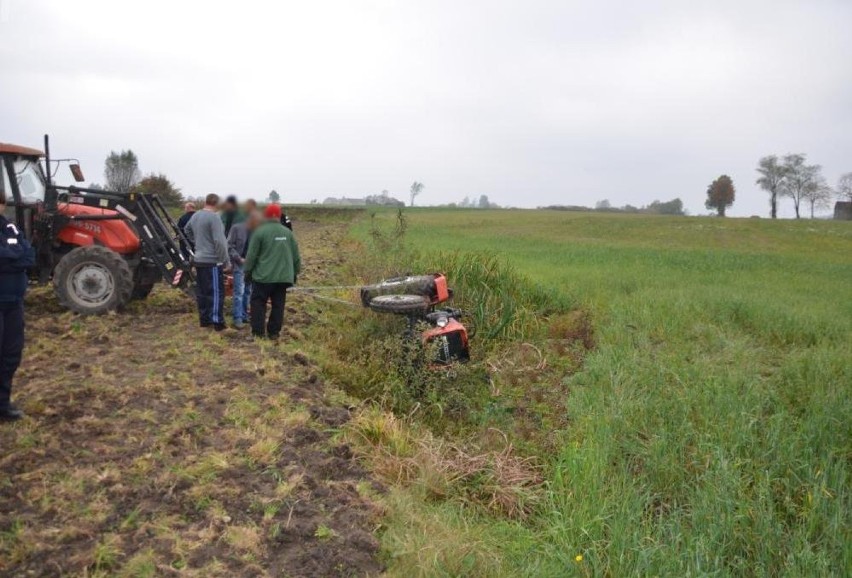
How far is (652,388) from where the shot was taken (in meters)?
6.46

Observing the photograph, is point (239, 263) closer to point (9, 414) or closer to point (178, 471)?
point (9, 414)

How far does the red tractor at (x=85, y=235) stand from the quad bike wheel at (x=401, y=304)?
9.57 ft

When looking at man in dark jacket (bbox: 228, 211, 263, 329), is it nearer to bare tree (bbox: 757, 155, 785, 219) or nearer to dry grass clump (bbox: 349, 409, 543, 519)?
dry grass clump (bbox: 349, 409, 543, 519)

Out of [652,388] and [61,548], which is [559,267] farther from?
[61,548]

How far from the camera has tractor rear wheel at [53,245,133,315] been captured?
7949 mm

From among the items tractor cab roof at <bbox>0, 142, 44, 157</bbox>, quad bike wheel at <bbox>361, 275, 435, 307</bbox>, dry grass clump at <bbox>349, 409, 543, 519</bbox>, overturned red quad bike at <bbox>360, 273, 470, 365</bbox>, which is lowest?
dry grass clump at <bbox>349, 409, 543, 519</bbox>

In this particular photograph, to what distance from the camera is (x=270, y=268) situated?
7.34 meters

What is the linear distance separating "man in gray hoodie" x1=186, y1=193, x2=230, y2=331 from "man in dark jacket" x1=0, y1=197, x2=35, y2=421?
9.53 feet

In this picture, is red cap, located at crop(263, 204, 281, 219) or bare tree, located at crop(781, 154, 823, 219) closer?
red cap, located at crop(263, 204, 281, 219)

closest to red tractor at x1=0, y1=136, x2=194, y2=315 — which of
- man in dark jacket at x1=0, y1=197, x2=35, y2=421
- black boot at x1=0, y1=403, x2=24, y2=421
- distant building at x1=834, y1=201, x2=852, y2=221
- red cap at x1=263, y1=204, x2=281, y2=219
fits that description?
red cap at x1=263, y1=204, x2=281, y2=219

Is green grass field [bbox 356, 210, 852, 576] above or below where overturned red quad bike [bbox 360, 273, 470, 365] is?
below

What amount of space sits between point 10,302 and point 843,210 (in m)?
68.6

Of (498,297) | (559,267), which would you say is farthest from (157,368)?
(559,267)

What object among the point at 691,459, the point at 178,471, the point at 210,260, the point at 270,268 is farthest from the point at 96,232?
the point at 691,459
